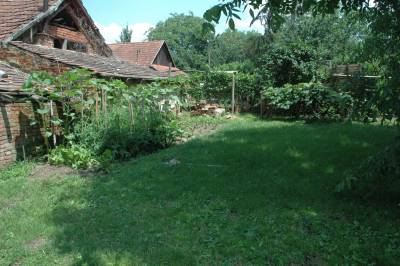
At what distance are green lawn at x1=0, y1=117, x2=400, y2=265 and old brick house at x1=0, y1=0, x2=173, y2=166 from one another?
1057mm

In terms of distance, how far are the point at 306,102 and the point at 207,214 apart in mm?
9157

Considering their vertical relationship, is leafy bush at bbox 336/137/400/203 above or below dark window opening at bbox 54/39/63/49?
below

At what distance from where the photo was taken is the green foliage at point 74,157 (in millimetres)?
8523

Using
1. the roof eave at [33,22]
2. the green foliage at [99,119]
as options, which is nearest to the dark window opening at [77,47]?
the roof eave at [33,22]

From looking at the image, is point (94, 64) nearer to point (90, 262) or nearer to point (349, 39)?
point (90, 262)

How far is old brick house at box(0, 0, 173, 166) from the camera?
8.98 metres

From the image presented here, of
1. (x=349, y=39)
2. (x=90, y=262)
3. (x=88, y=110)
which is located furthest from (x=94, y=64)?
(x=349, y=39)

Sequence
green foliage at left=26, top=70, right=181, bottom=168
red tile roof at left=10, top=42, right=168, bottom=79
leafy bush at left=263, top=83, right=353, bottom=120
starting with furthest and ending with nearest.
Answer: leafy bush at left=263, top=83, right=353, bottom=120, red tile roof at left=10, top=42, right=168, bottom=79, green foliage at left=26, top=70, right=181, bottom=168

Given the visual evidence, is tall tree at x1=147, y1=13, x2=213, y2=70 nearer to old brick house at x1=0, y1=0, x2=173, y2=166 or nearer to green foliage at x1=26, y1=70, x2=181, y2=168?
old brick house at x1=0, y1=0, x2=173, y2=166

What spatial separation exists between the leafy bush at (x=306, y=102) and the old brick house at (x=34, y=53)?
18.2ft

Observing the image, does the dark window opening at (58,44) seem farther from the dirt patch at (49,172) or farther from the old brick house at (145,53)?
the old brick house at (145,53)

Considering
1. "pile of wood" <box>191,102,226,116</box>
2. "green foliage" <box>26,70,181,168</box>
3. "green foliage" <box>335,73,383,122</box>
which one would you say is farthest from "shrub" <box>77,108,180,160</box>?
"green foliage" <box>335,73,383,122</box>

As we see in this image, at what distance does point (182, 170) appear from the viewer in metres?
7.51

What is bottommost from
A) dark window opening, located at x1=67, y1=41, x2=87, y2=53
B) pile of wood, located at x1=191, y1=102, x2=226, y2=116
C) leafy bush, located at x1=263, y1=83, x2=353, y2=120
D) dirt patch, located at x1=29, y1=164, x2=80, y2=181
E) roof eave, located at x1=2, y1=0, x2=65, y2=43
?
dirt patch, located at x1=29, y1=164, x2=80, y2=181
